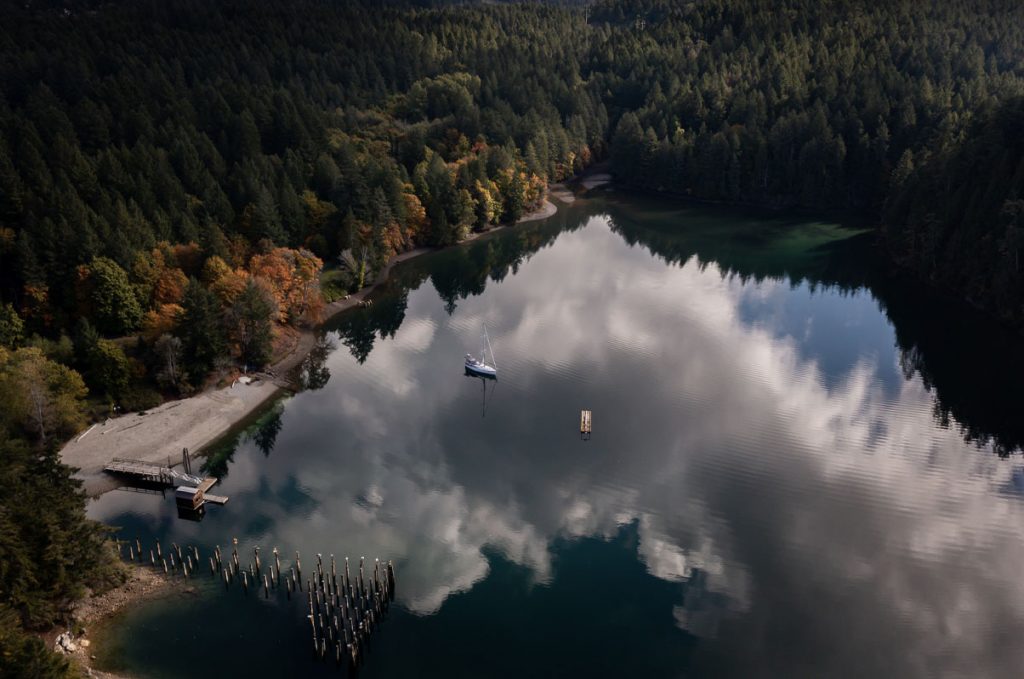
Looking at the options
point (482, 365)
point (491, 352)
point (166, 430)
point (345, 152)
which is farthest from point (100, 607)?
point (345, 152)

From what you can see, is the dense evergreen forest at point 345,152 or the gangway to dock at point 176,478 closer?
the gangway to dock at point 176,478

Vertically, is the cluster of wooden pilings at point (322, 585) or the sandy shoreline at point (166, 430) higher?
the cluster of wooden pilings at point (322, 585)

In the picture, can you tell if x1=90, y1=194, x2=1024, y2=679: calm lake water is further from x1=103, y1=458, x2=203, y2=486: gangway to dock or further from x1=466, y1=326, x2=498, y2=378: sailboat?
x1=103, y1=458, x2=203, y2=486: gangway to dock

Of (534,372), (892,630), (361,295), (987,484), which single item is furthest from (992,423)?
(361,295)

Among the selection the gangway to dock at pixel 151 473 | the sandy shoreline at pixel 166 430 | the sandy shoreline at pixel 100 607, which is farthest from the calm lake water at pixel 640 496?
the sandy shoreline at pixel 166 430

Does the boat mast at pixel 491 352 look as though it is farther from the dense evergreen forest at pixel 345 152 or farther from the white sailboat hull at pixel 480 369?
the dense evergreen forest at pixel 345 152

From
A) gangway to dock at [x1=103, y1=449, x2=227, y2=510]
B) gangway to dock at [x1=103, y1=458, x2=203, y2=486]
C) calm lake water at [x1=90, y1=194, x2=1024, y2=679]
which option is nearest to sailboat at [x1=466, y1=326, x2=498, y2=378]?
calm lake water at [x1=90, y1=194, x2=1024, y2=679]

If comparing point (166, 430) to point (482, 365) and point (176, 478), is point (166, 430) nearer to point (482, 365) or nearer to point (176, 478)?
point (176, 478)
